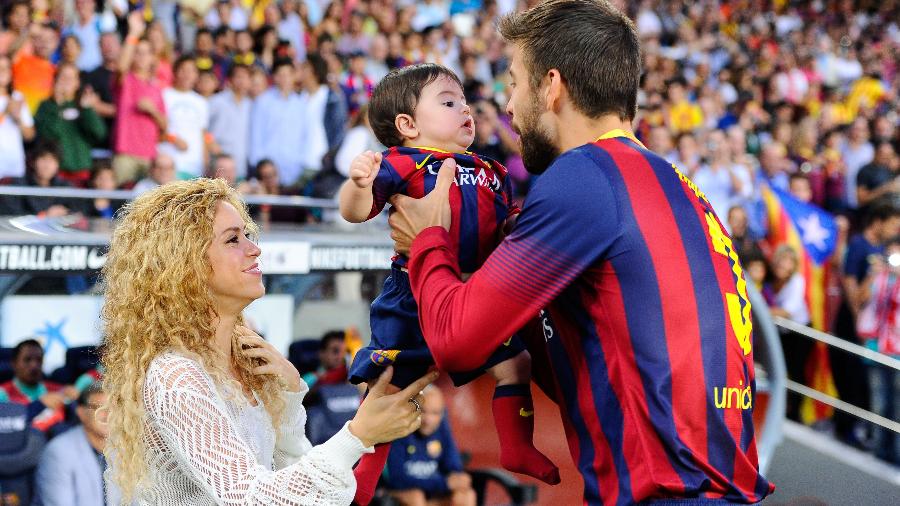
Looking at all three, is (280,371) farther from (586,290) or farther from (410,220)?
(586,290)

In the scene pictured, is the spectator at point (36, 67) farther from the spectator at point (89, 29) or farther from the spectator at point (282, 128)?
the spectator at point (282, 128)

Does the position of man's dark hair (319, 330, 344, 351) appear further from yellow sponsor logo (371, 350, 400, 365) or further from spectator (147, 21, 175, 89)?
yellow sponsor logo (371, 350, 400, 365)

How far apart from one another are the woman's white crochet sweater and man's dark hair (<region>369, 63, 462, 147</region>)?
2.55ft

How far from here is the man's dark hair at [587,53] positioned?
2271mm

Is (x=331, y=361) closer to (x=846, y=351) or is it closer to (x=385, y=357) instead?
(x=385, y=357)

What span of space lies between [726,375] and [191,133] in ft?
21.8

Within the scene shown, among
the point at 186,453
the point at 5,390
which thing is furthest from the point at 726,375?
Answer: the point at 5,390

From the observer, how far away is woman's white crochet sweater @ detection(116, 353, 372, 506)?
98.8 inches

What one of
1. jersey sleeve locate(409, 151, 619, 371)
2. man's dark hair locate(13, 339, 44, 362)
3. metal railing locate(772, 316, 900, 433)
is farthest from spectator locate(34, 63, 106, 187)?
jersey sleeve locate(409, 151, 619, 371)

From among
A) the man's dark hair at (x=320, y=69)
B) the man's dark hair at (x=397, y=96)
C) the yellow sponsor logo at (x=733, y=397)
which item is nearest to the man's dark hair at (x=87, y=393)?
the man's dark hair at (x=397, y=96)

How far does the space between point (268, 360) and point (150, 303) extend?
0.40 meters

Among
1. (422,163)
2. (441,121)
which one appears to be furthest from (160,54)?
(422,163)

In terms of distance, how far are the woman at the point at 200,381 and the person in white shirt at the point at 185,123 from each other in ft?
17.3

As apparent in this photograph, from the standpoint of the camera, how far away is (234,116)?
28.5 feet
